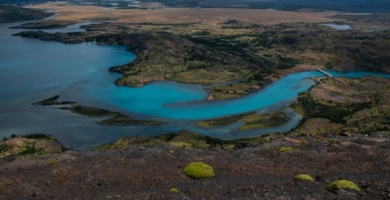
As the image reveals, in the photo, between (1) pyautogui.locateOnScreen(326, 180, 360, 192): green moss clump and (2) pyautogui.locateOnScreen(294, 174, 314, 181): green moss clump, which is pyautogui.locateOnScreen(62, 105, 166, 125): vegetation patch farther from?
(1) pyautogui.locateOnScreen(326, 180, 360, 192): green moss clump

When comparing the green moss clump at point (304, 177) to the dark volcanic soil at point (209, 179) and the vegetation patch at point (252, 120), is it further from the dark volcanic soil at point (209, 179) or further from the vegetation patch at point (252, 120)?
the vegetation patch at point (252, 120)

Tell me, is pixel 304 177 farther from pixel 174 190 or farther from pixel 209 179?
pixel 174 190

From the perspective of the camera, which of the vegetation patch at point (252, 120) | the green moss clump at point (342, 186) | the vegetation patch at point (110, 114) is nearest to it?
the green moss clump at point (342, 186)

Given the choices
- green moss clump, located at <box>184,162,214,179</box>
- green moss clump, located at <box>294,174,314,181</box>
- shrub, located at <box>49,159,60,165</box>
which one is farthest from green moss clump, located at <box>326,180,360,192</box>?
shrub, located at <box>49,159,60,165</box>

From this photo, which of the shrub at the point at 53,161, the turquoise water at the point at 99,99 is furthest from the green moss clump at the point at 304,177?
the turquoise water at the point at 99,99

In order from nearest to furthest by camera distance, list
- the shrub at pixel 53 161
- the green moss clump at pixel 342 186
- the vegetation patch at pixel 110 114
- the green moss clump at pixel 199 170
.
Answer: the green moss clump at pixel 342 186 → the green moss clump at pixel 199 170 → the shrub at pixel 53 161 → the vegetation patch at pixel 110 114

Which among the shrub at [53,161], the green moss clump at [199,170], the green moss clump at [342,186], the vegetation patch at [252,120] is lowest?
the vegetation patch at [252,120]

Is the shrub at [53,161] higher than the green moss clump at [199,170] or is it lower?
lower
